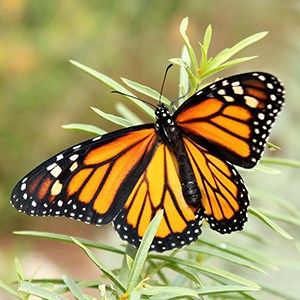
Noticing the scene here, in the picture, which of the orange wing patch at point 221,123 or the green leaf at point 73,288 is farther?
the orange wing patch at point 221,123

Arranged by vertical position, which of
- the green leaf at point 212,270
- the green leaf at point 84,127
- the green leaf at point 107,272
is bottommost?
the green leaf at point 107,272

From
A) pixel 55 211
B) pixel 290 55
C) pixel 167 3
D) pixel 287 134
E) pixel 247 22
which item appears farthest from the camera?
pixel 247 22

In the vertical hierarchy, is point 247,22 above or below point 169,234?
above

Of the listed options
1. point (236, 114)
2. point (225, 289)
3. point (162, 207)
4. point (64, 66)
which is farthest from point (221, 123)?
point (64, 66)

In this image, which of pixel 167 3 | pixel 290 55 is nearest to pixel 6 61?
pixel 167 3

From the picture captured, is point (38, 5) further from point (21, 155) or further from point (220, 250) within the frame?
point (220, 250)

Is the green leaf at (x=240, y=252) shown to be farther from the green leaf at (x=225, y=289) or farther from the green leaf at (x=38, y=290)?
the green leaf at (x=38, y=290)

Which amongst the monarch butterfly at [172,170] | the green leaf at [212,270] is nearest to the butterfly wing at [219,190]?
the monarch butterfly at [172,170]
